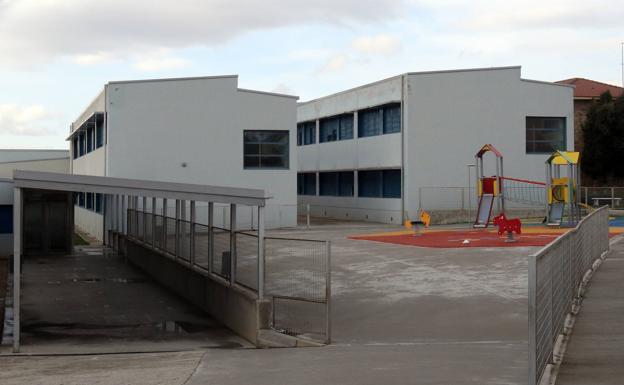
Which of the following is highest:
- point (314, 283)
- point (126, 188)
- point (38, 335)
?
point (126, 188)

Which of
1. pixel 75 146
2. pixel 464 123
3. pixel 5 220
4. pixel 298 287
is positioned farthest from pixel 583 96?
pixel 298 287

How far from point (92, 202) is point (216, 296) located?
32.9 meters

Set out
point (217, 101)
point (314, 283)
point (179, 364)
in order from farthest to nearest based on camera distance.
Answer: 1. point (217, 101)
2. point (314, 283)
3. point (179, 364)

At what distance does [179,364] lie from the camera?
12531mm

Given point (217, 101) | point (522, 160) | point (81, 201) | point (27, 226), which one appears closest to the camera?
point (27, 226)

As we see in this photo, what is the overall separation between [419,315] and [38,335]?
727cm

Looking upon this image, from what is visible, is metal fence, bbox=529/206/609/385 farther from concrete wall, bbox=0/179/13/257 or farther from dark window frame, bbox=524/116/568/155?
dark window frame, bbox=524/116/568/155

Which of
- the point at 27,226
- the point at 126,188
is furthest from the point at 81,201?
the point at 126,188

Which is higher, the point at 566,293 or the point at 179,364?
the point at 566,293

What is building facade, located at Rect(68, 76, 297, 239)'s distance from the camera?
41969mm

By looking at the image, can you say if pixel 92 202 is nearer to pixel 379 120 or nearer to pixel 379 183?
pixel 379 183

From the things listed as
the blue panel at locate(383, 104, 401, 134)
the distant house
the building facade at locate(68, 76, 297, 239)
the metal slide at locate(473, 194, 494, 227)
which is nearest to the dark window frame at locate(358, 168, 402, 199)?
the blue panel at locate(383, 104, 401, 134)

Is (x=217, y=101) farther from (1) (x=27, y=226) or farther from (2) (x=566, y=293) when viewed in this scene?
(2) (x=566, y=293)

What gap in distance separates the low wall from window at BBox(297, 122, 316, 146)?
122 ft
